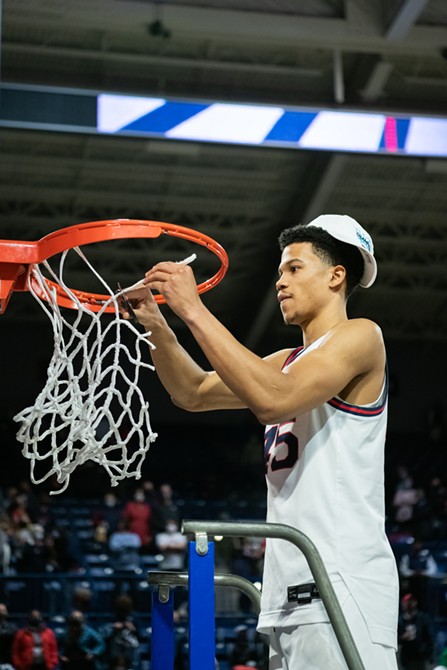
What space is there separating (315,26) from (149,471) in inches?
476

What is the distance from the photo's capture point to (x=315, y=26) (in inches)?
431

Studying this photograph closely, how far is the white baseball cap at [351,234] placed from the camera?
3105mm

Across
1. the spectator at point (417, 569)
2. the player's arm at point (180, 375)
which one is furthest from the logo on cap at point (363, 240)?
the spectator at point (417, 569)

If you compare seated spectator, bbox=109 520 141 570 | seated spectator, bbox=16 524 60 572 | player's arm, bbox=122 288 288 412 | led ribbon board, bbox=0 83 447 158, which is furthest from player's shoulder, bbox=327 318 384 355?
seated spectator, bbox=109 520 141 570

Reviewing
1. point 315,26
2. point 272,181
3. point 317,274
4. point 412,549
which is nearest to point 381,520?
point 317,274

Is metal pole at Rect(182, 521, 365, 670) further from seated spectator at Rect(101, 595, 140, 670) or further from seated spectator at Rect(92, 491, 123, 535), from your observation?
seated spectator at Rect(92, 491, 123, 535)

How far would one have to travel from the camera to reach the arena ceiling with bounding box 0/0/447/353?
10.9 metres

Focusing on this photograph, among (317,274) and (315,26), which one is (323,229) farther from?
(315,26)

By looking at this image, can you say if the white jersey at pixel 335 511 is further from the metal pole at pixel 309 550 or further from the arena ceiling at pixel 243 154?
the arena ceiling at pixel 243 154

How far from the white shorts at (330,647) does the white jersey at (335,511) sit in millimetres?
21

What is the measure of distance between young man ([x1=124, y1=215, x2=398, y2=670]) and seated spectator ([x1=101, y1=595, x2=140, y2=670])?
710 cm

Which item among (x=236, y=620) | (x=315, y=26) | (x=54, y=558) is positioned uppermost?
(x=315, y=26)

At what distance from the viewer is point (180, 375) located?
359 centimetres

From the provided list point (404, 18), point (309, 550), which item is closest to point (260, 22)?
point (404, 18)
